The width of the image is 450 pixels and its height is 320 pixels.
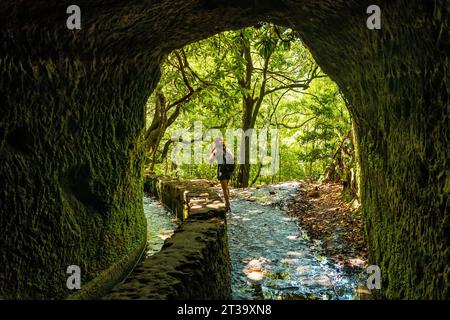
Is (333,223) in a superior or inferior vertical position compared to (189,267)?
inferior

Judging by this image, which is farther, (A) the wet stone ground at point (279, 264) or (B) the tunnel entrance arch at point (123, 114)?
(A) the wet stone ground at point (279, 264)

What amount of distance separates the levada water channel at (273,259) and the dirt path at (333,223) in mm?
259

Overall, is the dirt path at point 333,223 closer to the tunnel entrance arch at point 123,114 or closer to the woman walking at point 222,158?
the tunnel entrance arch at point 123,114

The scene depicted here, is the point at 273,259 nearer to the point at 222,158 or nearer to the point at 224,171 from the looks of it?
the point at 224,171

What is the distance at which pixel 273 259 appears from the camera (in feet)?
23.7

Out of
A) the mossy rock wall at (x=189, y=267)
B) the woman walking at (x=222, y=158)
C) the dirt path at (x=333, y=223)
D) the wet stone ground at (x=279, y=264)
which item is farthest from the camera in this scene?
the woman walking at (x=222, y=158)

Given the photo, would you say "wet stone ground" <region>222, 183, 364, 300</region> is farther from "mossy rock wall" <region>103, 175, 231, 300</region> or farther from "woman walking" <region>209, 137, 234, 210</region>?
"woman walking" <region>209, 137, 234, 210</region>

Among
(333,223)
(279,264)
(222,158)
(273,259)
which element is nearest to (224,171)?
(222,158)

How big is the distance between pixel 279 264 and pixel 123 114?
4157 mm

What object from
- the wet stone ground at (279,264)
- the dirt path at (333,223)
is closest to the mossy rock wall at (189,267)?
the wet stone ground at (279,264)

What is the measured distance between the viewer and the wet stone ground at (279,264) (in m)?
5.72

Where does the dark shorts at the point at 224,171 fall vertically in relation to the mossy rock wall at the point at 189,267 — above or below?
above
